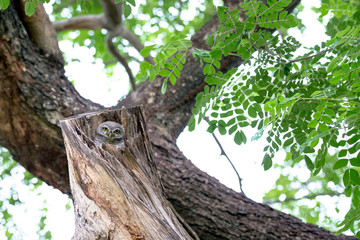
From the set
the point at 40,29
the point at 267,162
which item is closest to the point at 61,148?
the point at 40,29

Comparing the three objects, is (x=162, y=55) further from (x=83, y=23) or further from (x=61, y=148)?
(x=83, y=23)

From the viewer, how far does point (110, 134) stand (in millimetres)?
1911

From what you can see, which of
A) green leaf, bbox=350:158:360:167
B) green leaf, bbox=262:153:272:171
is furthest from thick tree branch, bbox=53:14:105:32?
green leaf, bbox=350:158:360:167

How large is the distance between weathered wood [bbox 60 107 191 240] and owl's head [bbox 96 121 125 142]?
0.03 m

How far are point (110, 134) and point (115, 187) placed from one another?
30 centimetres

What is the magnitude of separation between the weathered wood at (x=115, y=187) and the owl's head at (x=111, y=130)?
0.11ft

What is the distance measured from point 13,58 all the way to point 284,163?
4.18m

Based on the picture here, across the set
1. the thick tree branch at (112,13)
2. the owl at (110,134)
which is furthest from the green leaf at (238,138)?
the thick tree branch at (112,13)

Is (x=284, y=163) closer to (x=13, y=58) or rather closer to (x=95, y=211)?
(x=13, y=58)

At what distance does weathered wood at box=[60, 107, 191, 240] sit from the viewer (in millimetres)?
1644

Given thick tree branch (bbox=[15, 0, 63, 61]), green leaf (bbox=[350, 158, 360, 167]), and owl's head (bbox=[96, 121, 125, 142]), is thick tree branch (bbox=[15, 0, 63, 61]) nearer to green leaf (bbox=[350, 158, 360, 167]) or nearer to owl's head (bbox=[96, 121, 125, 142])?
owl's head (bbox=[96, 121, 125, 142])

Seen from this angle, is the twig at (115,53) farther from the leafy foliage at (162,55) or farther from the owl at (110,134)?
the owl at (110,134)

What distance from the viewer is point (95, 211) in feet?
5.51

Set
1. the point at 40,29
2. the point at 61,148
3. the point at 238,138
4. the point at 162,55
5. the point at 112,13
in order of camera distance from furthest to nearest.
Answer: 1. the point at 112,13
2. the point at 40,29
3. the point at 61,148
4. the point at 238,138
5. the point at 162,55
